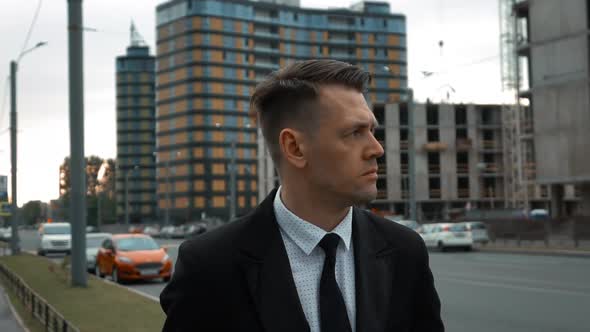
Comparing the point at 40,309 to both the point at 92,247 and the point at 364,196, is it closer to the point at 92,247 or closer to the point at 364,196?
the point at 364,196

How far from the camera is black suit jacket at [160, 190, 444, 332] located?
1.93 m

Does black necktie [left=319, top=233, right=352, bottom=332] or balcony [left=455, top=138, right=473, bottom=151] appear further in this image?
balcony [left=455, top=138, right=473, bottom=151]

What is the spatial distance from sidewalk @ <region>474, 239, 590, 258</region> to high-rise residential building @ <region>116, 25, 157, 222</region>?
9791cm

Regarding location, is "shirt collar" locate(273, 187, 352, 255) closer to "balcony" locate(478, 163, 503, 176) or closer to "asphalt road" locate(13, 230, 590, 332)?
"asphalt road" locate(13, 230, 590, 332)

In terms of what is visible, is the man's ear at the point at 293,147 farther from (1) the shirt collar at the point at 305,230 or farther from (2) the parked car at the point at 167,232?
(2) the parked car at the point at 167,232

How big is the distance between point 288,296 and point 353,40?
123m

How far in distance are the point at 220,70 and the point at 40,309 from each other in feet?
351

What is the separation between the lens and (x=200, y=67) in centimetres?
11662

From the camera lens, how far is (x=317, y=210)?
2.04 m

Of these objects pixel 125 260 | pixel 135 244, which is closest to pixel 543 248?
pixel 135 244

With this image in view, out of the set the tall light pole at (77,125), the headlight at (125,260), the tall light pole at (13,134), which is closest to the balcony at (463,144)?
the tall light pole at (13,134)

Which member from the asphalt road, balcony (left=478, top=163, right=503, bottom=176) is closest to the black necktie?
the asphalt road

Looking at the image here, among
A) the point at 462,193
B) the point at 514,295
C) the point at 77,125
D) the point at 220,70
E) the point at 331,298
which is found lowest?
the point at 514,295

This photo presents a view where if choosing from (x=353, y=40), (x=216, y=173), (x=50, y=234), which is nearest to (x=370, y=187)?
(x=50, y=234)
